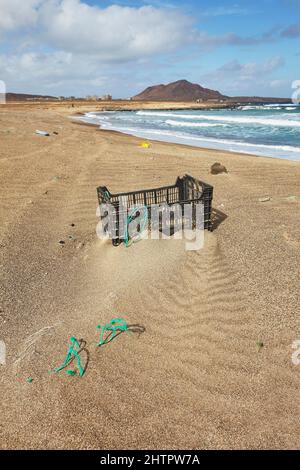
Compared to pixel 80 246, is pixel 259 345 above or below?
below

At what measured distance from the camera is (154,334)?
4605mm

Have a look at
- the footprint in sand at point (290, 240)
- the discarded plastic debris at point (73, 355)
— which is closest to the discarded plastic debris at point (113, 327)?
the discarded plastic debris at point (73, 355)

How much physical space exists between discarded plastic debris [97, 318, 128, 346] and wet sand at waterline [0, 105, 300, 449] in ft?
0.38

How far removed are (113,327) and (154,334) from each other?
0.62 metres

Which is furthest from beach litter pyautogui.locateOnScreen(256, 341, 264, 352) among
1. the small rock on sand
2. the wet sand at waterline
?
the small rock on sand

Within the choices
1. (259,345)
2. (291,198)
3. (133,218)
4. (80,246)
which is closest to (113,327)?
(259,345)

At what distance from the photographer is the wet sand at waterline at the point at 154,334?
3.48 m

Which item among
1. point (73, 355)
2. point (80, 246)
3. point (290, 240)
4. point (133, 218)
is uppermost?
point (133, 218)

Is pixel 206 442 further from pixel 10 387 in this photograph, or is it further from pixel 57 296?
pixel 57 296

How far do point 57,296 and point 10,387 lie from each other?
5.98ft

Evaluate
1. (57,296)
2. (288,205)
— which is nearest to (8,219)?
(57,296)

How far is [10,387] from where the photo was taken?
393cm

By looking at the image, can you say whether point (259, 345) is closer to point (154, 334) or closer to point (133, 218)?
point (154, 334)
